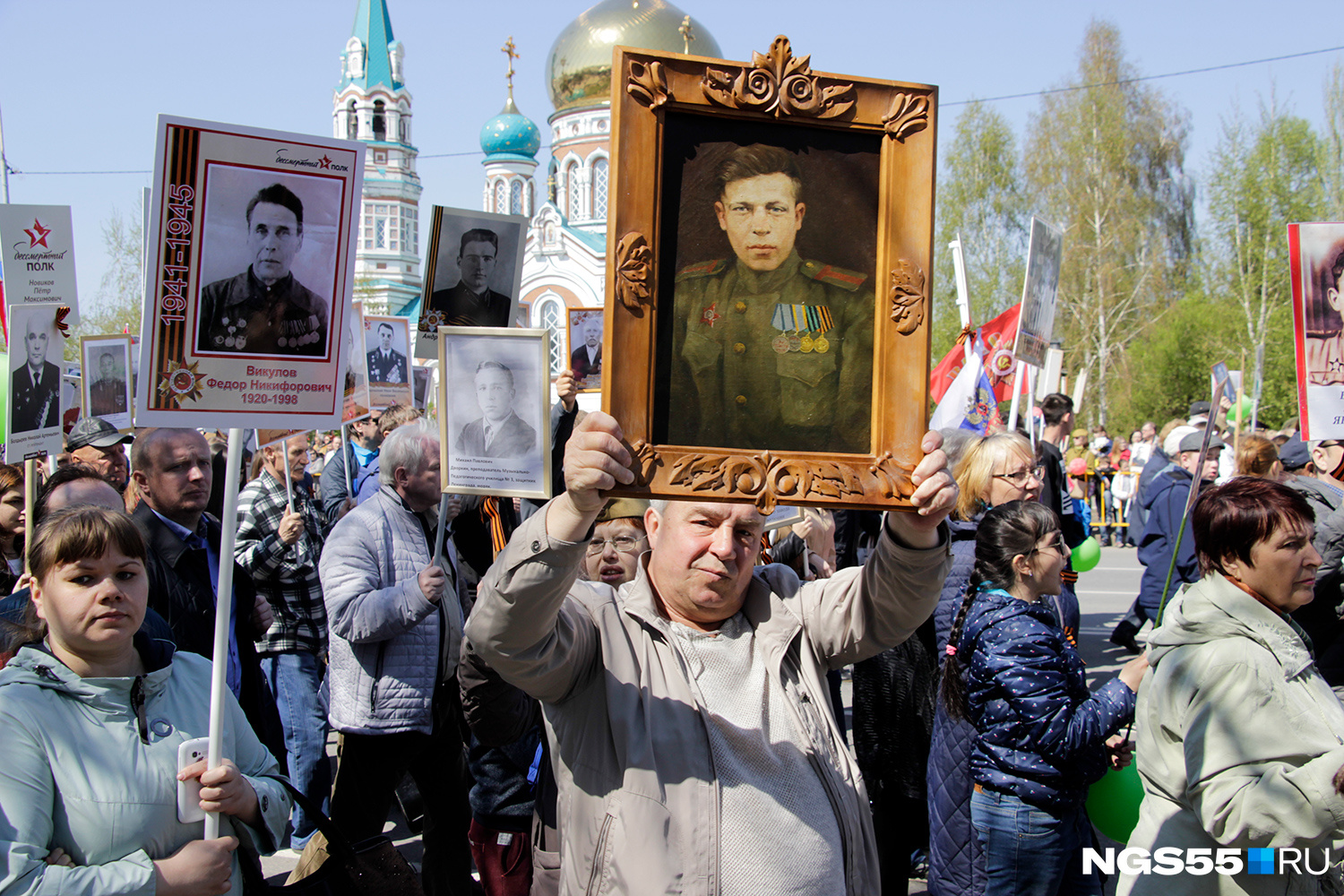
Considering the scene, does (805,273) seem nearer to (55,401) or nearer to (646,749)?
(646,749)

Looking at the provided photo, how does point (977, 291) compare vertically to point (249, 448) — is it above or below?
above

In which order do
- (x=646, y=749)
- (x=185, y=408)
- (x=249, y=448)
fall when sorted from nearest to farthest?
(x=646, y=749), (x=185, y=408), (x=249, y=448)

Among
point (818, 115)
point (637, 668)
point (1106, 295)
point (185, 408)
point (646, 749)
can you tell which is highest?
point (1106, 295)

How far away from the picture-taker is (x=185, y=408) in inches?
112

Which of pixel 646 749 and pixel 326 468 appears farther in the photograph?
pixel 326 468

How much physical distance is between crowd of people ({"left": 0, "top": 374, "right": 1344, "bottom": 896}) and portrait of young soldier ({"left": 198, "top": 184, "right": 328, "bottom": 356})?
0.57 meters

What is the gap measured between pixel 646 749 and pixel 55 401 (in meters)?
4.64

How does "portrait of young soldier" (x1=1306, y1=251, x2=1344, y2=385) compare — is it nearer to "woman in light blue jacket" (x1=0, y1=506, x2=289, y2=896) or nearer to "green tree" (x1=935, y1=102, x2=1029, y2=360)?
"woman in light blue jacket" (x1=0, y1=506, x2=289, y2=896)

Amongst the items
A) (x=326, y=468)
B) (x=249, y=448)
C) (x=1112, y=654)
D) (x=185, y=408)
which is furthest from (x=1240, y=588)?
(x=249, y=448)

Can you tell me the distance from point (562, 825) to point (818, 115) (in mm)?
1673

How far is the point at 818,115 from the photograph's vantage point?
2.42 m

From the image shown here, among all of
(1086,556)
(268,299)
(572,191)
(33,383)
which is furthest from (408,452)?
(572,191)

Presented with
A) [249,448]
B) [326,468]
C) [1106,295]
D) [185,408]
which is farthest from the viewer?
[1106,295]

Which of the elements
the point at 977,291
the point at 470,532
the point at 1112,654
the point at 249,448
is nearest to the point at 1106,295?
the point at 977,291
